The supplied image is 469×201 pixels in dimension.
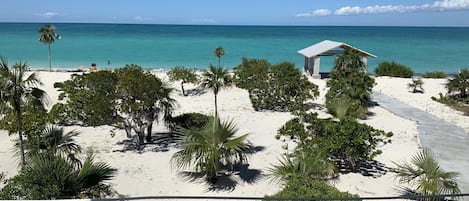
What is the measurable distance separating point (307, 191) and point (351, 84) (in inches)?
566

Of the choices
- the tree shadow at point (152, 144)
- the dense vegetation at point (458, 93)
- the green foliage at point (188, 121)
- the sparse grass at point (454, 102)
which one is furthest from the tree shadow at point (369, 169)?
the dense vegetation at point (458, 93)

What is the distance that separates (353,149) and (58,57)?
56656 millimetres

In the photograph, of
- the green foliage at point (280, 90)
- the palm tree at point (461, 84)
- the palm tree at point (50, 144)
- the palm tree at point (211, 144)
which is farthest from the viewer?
the palm tree at point (461, 84)

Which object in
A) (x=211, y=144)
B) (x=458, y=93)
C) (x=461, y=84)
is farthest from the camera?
(x=458, y=93)

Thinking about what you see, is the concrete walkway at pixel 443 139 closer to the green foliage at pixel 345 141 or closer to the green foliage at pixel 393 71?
the green foliage at pixel 345 141

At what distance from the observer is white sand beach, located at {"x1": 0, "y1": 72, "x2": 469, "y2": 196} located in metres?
11.9

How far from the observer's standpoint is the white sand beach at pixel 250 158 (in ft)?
39.0

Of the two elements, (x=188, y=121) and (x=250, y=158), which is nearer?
Answer: (x=250, y=158)

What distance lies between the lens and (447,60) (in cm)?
6438

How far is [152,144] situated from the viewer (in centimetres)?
1612

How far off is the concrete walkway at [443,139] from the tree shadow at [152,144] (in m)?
9.96

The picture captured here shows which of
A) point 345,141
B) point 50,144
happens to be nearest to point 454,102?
point 345,141

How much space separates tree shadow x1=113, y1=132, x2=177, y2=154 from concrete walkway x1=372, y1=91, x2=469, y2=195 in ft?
32.7

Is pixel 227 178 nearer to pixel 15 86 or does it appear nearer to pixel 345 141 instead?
pixel 345 141
